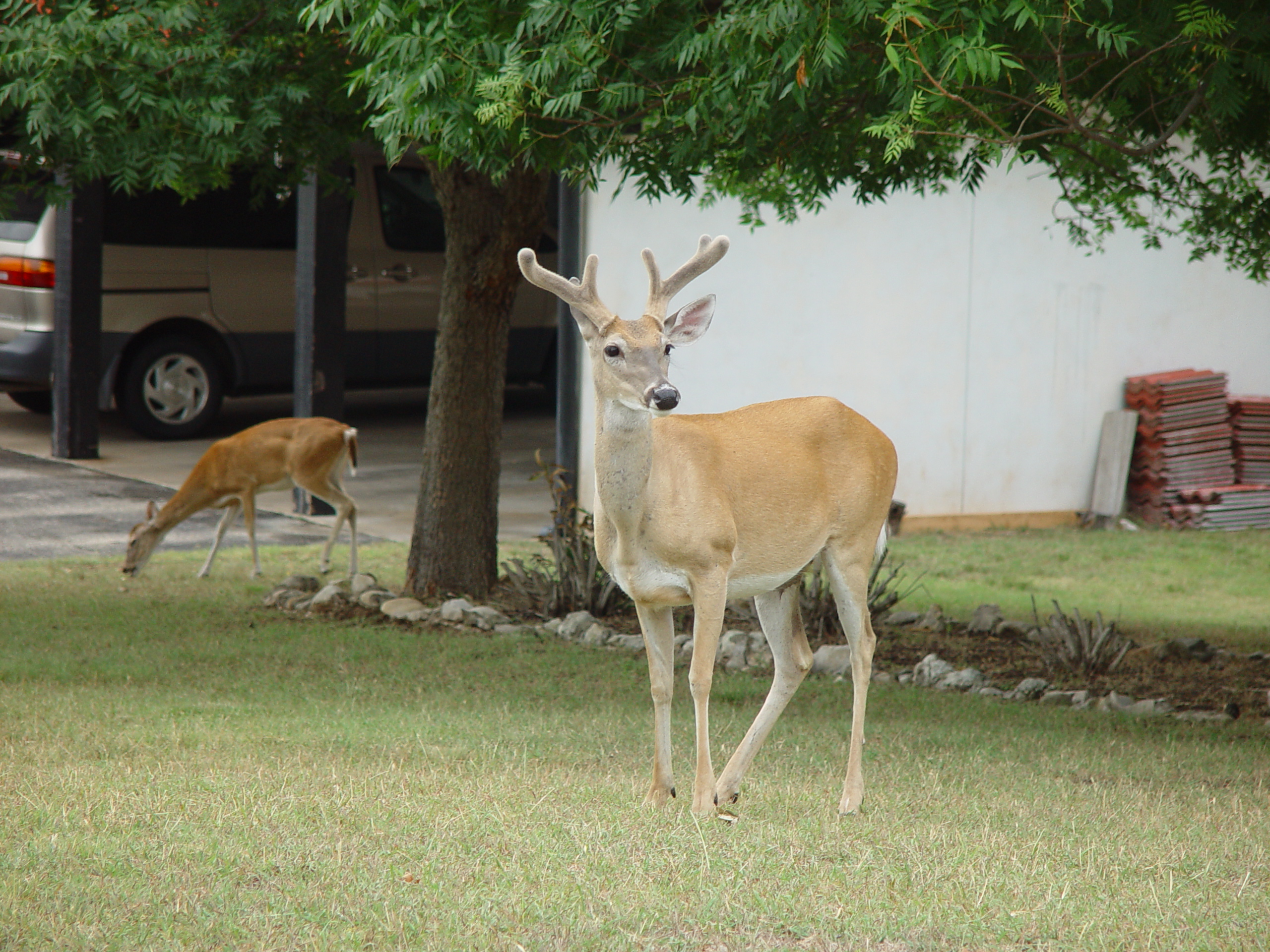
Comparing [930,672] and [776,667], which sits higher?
[776,667]

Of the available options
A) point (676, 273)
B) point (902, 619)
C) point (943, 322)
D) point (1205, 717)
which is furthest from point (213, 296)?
point (676, 273)

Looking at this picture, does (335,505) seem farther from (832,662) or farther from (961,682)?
(961,682)

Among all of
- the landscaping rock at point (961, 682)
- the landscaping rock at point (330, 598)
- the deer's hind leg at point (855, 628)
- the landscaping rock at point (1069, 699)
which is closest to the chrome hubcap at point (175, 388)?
the landscaping rock at point (330, 598)

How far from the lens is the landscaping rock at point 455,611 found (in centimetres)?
849

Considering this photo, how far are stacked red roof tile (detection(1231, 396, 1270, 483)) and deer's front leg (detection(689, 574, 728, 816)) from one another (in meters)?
10.7

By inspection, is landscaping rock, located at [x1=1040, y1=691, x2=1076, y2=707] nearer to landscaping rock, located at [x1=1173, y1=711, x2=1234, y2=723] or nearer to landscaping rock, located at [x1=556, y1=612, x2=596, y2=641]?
landscaping rock, located at [x1=1173, y1=711, x2=1234, y2=723]

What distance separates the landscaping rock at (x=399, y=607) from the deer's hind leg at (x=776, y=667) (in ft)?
12.5

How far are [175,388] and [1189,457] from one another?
9910 millimetres

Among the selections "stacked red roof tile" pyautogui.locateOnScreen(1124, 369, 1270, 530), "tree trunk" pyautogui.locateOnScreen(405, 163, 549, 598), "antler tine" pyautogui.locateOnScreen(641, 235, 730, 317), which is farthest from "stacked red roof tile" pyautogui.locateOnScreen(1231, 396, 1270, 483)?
"antler tine" pyautogui.locateOnScreen(641, 235, 730, 317)

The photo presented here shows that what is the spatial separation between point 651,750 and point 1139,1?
3203 mm

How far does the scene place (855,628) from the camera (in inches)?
191

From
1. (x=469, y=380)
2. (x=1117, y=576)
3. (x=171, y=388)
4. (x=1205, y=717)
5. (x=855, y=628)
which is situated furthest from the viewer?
(x=171, y=388)

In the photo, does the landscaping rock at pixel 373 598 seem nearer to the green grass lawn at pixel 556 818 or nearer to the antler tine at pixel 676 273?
the green grass lawn at pixel 556 818

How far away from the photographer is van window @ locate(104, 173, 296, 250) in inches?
544
